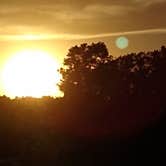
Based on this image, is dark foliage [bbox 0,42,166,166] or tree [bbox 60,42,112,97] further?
tree [bbox 60,42,112,97]

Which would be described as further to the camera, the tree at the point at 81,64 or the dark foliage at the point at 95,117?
the tree at the point at 81,64

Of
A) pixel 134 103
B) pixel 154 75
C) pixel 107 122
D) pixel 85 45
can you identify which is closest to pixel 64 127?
pixel 107 122

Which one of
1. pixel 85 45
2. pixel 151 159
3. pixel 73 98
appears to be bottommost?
pixel 151 159

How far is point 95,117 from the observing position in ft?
207

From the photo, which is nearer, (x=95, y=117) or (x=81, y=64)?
(x=95, y=117)

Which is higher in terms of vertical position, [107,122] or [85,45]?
[85,45]

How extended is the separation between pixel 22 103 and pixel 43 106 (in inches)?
222

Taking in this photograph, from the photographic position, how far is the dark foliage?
45.3 metres

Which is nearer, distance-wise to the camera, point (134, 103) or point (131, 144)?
point (131, 144)

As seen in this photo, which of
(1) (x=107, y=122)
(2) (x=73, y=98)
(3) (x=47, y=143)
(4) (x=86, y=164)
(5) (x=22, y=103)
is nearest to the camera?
(4) (x=86, y=164)

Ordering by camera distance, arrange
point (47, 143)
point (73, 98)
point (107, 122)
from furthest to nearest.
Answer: point (73, 98) → point (107, 122) → point (47, 143)

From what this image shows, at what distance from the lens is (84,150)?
46.1 m

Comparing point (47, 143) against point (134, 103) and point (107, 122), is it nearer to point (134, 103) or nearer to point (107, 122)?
point (107, 122)

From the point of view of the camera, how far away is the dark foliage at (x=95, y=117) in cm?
4528
